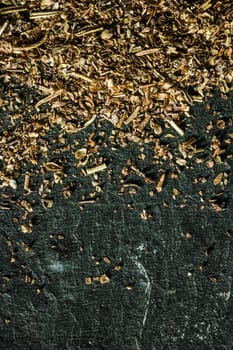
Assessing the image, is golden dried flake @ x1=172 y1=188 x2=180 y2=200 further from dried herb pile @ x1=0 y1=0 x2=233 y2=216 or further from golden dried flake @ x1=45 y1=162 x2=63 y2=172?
golden dried flake @ x1=45 y1=162 x2=63 y2=172

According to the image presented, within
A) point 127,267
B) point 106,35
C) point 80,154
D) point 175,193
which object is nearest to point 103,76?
point 106,35

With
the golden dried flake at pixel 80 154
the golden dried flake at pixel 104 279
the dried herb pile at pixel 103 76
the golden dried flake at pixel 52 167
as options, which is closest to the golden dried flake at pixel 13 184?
Result: the dried herb pile at pixel 103 76

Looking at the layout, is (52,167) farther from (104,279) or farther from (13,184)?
(104,279)

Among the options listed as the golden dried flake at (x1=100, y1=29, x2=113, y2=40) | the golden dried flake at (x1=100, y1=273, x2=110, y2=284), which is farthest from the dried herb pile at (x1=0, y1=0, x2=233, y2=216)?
the golden dried flake at (x1=100, y1=273, x2=110, y2=284)

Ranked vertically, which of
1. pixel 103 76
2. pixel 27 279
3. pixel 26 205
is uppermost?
pixel 103 76

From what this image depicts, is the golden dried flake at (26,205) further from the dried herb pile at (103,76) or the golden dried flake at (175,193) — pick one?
the golden dried flake at (175,193)

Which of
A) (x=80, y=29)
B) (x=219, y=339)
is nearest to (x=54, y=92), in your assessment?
(x=80, y=29)
